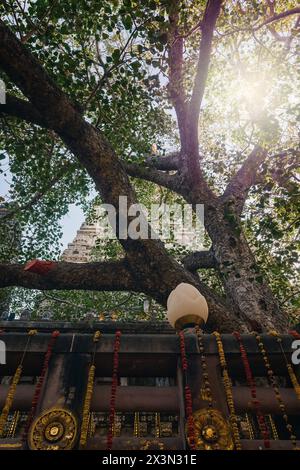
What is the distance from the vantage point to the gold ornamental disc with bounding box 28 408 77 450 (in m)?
2.56

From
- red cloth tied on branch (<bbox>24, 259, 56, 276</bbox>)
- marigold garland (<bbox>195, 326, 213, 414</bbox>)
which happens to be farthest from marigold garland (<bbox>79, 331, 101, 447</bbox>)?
red cloth tied on branch (<bbox>24, 259, 56, 276</bbox>)

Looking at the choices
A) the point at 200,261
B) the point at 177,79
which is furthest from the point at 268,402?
the point at 177,79

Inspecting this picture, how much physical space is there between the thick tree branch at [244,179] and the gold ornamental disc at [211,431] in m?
5.42

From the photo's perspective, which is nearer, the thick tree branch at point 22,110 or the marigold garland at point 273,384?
the marigold garland at point 273,384

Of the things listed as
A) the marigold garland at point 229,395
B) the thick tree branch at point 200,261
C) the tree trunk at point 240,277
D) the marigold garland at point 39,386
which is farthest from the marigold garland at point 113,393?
the thick tree branch at point 200,261

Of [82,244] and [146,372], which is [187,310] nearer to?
[146,372]

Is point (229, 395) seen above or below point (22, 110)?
below

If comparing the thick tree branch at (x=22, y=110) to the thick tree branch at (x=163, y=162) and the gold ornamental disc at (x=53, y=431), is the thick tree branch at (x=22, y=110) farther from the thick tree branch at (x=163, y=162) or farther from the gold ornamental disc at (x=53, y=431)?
the thick tree branch at (x=163, y=162)

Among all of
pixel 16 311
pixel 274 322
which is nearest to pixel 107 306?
pixel 16 311

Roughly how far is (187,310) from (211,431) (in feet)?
3.86

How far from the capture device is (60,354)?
10.2 feet

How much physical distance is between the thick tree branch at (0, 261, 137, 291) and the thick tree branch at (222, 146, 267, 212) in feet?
11.6

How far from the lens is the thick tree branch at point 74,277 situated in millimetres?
5312

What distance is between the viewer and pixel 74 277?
5391mm
